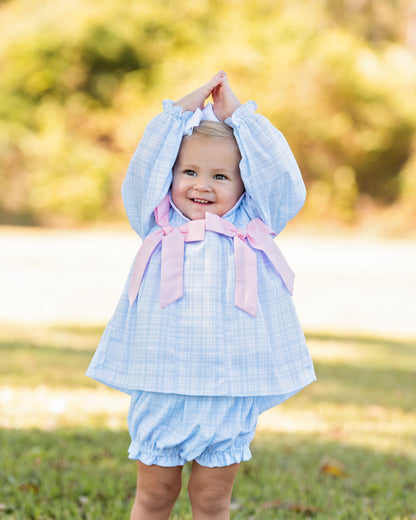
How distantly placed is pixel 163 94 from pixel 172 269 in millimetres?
24497

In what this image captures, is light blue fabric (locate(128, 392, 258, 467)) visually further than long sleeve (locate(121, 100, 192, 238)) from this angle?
No

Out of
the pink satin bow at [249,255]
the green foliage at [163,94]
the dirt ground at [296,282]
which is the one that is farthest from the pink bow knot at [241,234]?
the green foliage at [163,94]

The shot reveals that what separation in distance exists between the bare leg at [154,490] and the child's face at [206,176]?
804 mm

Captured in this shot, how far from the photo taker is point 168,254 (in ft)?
7.23

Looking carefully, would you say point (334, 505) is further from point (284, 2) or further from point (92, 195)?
point (284, 2)

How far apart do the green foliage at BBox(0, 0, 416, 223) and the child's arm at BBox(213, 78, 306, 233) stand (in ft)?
74.8

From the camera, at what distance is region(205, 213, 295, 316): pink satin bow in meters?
2.16

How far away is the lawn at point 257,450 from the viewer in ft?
9.72

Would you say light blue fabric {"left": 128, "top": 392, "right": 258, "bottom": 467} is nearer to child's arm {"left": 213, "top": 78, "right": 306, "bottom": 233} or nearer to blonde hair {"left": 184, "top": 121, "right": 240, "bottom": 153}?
child's arm {"left": 213, "top": 78, "right": 306, "bottom": 233}

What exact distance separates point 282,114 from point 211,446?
2394cm

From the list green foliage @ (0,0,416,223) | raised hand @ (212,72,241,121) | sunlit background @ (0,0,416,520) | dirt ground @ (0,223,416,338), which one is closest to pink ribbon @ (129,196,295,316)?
raised hand @ (212,72,241,121)

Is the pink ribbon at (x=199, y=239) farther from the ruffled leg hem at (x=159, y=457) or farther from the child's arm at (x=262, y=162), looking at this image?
the ruffled leg hem at (x=159, y=457)

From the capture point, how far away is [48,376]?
5301mm

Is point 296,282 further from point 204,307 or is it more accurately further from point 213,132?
point 204,307
